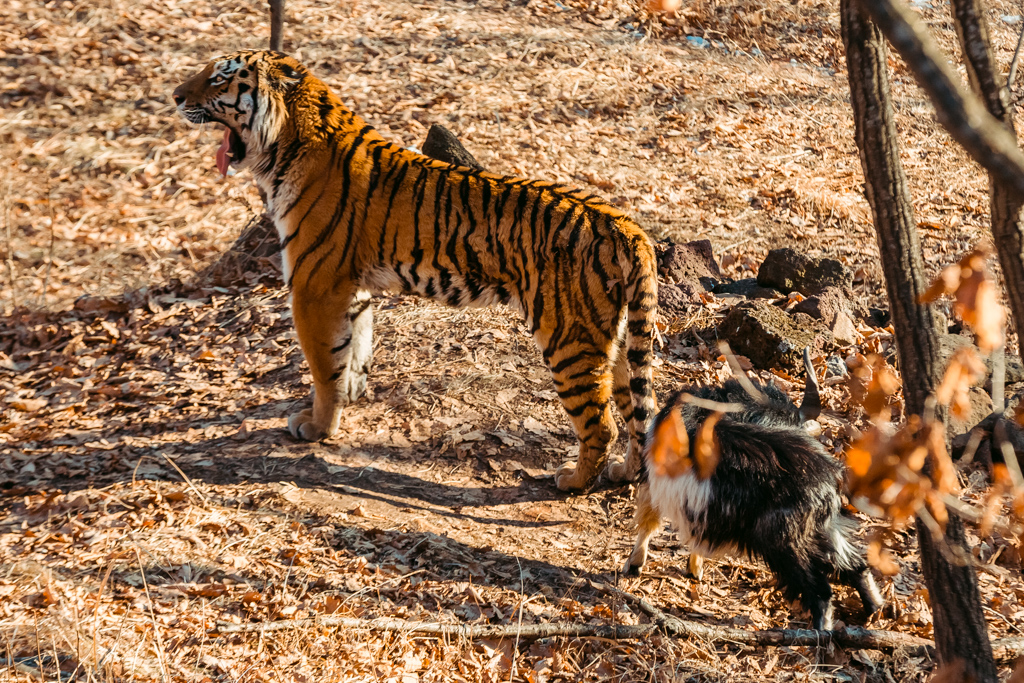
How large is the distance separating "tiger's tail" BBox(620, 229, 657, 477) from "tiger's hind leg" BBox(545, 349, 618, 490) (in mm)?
184

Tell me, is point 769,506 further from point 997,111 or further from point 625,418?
point 997,111

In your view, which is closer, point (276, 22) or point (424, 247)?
point (424, 247)

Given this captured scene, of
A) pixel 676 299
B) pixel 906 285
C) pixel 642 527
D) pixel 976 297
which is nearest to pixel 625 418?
pixel 642 527

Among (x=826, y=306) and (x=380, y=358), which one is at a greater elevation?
(x=826, y=306)

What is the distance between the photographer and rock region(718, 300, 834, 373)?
5.56 metres

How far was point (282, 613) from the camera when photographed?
3.71 m

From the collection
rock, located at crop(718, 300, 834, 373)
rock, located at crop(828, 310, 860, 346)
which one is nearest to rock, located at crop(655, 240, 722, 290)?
rock, located at crop(718, 300, 834, 373)

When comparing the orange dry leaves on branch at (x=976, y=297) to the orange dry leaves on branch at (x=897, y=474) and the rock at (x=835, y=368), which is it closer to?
the orange dry leaves on branch at (x=897, y=474)

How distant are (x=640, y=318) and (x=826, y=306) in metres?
2.33

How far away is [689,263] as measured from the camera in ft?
21.7

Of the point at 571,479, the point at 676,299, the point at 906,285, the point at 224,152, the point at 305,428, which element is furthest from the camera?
the point at 676,299

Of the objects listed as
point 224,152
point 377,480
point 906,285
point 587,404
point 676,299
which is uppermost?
point 906,285

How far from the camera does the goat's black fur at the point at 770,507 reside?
11.6ft

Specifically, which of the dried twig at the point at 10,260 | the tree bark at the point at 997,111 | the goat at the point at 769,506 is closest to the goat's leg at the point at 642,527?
the goat at the point at 769,506
